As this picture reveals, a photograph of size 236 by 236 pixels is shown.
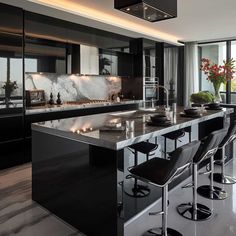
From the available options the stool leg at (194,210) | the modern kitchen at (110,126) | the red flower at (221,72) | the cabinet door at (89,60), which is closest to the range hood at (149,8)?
the modern kitchen at (110,126)

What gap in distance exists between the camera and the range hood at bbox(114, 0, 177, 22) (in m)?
2.83

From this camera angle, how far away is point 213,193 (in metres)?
3.12

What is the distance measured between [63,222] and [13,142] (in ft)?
7.10

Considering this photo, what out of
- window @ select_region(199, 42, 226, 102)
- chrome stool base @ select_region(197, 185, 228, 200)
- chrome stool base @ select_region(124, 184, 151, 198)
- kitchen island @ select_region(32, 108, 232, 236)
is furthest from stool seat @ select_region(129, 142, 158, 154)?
window @ select_region(199, 42, 226, 102)

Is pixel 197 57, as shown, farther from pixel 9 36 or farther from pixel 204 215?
pixel 204 215

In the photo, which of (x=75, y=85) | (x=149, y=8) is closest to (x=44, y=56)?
(x=75, y=85)

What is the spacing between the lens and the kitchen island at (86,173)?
2.05 metres

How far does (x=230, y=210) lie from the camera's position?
2.75 metres

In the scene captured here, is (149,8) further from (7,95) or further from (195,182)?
(7,95)

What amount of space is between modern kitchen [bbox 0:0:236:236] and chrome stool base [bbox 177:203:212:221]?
0.01m

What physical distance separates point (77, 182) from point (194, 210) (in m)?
1.24

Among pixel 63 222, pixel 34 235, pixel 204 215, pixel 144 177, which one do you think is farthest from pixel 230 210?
pixel 34 235

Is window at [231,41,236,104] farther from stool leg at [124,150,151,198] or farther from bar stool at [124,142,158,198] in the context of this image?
stool leg at [124,150,151,198]

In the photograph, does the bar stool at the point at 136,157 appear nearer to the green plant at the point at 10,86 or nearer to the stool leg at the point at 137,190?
the stool leg at the point at 137,190
